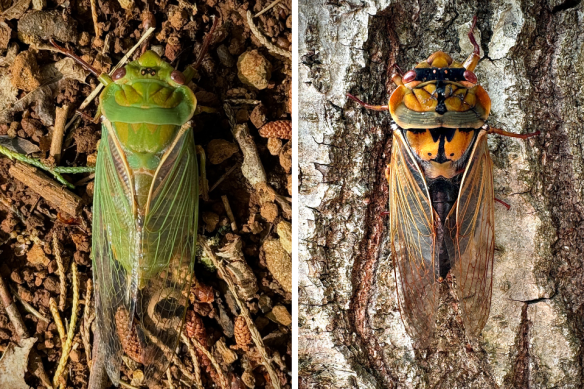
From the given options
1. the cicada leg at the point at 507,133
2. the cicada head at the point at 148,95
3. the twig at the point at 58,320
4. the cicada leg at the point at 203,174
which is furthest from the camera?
the twig at the point at 58,320

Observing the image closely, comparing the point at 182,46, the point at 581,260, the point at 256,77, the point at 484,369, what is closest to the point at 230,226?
the point at 256,77

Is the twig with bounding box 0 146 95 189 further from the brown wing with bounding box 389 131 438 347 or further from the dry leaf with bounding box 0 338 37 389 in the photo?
the brown wing with bounding box 389 131 438 347

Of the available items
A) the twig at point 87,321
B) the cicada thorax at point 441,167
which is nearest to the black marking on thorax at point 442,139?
the cicada thorax at point 441,167

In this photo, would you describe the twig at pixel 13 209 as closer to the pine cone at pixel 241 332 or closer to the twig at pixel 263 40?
the pine cone at pixel 241 332

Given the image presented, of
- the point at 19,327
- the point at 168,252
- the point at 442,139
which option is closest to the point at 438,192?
the point at 442,139

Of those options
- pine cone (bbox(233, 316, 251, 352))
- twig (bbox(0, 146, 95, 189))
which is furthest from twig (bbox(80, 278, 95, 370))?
pine cone (bbox(233, 316, 251, 352))

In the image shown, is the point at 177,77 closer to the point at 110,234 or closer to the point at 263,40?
the point at 263,40

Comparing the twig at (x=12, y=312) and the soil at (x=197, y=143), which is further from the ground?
the soil at (x=197, y=143)
